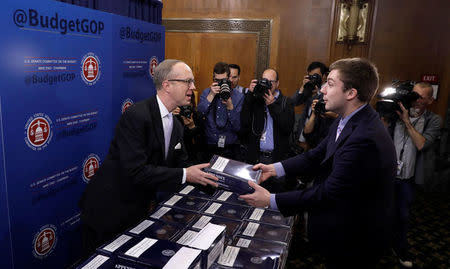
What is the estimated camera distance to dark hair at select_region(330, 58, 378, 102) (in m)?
1.79

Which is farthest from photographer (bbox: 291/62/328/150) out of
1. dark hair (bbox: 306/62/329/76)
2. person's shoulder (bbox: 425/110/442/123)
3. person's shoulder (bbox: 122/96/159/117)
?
person's shoulder (bbox: 122/96/159/117)

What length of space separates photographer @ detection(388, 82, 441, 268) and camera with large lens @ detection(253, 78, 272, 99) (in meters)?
1.20

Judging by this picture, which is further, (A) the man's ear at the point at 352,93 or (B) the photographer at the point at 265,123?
(B) the photographer at the point at 265,123

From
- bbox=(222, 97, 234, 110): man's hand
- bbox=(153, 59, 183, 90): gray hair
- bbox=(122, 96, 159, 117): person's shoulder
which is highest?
bbox=(153, 59, 183, 90): gray hair

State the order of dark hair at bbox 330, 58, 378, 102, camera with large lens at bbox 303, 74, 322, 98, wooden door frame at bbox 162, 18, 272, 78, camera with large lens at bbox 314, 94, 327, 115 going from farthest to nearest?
1. wooden door frame at bbox 162, 18, 272, 78
2. camera with large lens at bbox 303, 74, 322, 98
3. camera with large lens at bbox 314, 94, 327, 115
4. dark hair at bbox 330, 58, 378, 102

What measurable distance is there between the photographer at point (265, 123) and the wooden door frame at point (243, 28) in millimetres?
2429

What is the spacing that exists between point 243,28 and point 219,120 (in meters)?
2.82

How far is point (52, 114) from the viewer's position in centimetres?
230

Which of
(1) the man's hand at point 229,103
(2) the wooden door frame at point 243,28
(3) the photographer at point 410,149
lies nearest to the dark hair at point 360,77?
(3) the photographer at point 410,149

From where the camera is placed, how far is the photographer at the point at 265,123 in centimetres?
337

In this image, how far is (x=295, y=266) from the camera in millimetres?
3057

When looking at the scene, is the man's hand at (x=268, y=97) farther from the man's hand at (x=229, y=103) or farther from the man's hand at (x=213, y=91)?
the man's hand at (x=213, y=91)

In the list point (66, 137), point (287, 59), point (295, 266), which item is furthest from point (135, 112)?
point (287, 59)

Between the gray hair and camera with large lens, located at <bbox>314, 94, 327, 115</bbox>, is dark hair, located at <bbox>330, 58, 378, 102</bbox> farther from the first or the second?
camera with large lens, located at <bbox>314, 94, 327, 115</bbox>
